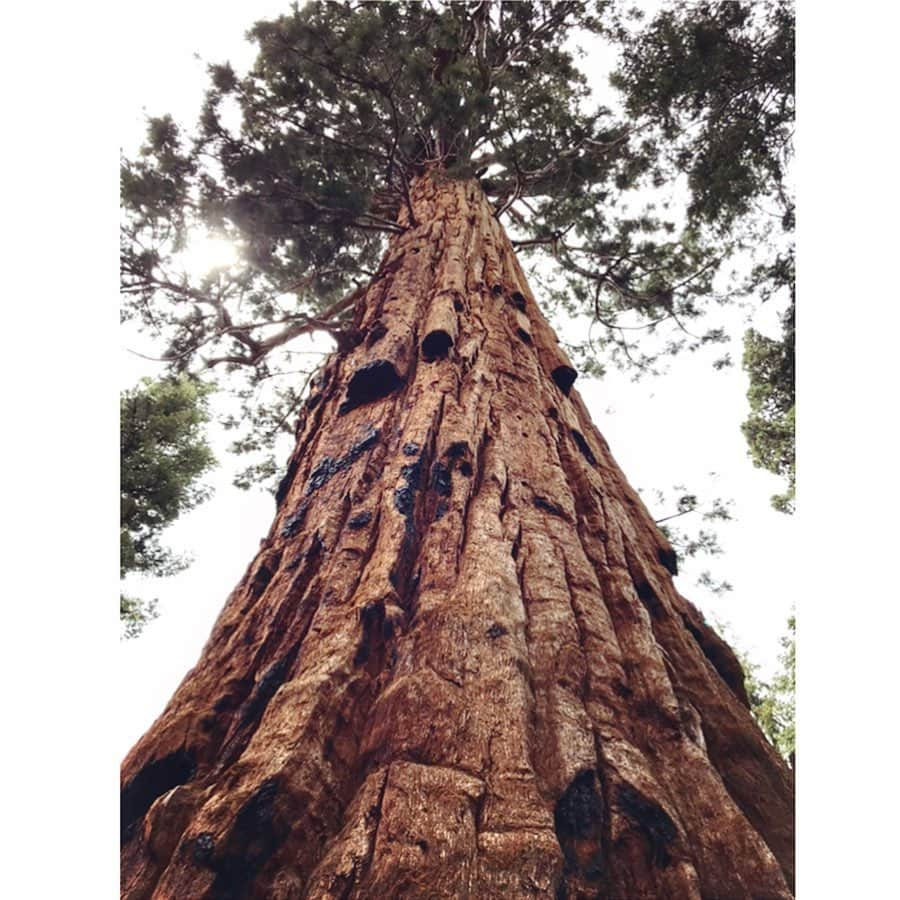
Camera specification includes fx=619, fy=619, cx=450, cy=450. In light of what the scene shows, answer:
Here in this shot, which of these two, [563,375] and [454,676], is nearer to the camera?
[454,676]

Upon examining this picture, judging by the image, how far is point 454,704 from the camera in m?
1.48

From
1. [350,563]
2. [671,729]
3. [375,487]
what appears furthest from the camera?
[375,487]

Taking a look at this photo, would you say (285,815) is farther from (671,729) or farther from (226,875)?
(671,729)

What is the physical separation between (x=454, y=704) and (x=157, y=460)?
6.09m

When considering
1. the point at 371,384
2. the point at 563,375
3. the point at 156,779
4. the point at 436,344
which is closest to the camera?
the point at 156,779

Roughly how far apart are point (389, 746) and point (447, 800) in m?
0.22

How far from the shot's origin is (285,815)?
51.3 inches

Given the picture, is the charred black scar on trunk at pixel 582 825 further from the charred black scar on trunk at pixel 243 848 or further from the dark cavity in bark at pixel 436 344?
the dark cavity in bark at pixel 436 344

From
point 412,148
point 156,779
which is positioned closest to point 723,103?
point 412,148

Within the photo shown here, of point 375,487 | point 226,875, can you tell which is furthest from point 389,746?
point 375,487

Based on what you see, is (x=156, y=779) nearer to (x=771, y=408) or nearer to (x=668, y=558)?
(x=668, y=558)

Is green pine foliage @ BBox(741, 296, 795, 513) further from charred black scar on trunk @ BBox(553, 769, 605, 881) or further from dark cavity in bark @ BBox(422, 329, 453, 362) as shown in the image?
charred black scar on trunk @ BBox(553, 769, 605, 881)

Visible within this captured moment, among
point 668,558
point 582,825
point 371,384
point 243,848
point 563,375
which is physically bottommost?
point 243,848

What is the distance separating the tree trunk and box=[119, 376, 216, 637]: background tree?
4.37m
